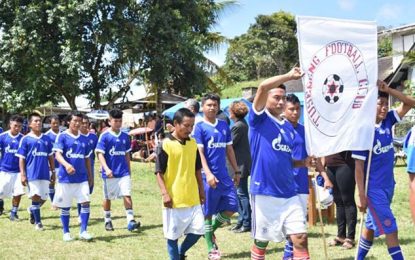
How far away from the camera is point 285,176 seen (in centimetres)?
520

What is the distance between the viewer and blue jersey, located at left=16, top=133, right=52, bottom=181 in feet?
30.6

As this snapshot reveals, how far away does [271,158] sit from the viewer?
5191 millimetres

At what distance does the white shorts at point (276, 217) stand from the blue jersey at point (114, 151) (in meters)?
4.10

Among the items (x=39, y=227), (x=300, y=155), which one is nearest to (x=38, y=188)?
(x=39, y=227)

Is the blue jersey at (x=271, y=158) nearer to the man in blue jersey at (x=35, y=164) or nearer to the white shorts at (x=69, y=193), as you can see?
the white shorts at (x=69, y=193)

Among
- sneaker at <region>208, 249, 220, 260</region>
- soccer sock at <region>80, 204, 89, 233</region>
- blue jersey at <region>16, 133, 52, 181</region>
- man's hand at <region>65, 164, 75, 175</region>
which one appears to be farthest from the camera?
blue jersey at <region>16, 133, 52, 181</region>

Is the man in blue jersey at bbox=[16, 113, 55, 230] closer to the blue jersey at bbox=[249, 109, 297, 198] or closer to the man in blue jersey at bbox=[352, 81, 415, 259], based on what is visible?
the blue jersey at bbox=[249, 109, 297, 198]

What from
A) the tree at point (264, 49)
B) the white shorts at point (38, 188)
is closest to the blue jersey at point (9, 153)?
the white shorts at point (38, 188)

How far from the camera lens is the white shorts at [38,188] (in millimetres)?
9219

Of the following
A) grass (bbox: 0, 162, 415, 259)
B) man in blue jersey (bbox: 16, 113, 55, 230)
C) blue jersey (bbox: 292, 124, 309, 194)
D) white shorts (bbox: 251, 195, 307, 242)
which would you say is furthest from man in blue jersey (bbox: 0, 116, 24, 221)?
white shorts (bbox: 251, 195, 307, 242)

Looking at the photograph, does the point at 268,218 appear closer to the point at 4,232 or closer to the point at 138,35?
the point at 4,232

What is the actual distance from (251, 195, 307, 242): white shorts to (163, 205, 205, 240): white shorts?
872 millimetres

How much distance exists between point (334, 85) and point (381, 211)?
4.60 ft

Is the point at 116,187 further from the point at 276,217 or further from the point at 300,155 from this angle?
the point at 276,217
